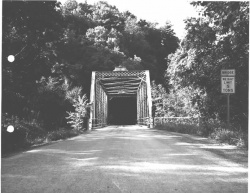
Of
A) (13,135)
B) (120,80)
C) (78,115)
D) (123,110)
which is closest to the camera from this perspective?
(13,135)

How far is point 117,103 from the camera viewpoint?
4869cm

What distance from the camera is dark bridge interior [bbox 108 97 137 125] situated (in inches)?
1906

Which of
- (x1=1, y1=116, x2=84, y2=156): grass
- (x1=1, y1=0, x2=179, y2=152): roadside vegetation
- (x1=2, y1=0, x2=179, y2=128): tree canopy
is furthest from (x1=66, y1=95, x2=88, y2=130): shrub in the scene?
(x1=1, y1=116, x2=84, y2=156): grass

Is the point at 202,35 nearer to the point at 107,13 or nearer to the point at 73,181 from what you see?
the point at 73,181

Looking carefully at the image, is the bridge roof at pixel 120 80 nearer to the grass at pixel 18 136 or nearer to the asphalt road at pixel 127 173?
the grass at pixel 18 136

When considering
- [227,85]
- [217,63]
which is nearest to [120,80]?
[217,63]

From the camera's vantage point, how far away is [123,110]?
49312 millimetres

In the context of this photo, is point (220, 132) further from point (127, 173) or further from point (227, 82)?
point (127, 173)

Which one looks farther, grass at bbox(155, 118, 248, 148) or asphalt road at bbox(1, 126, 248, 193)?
grass at bbox(155, 118, 248, 148)

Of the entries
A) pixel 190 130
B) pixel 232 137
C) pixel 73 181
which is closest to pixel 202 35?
pixel 232 137

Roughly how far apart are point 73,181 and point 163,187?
941mm

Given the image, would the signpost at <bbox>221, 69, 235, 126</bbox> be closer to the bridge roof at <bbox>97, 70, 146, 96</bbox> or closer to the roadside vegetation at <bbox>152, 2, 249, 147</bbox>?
the roadside vegetation at <bbox>152, 2, 249, 147</bbox>

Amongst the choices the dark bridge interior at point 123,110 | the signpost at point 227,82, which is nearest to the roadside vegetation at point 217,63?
the signpost at point 227,82

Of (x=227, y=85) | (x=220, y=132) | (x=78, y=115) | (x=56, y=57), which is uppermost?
(x=56, y=57)
